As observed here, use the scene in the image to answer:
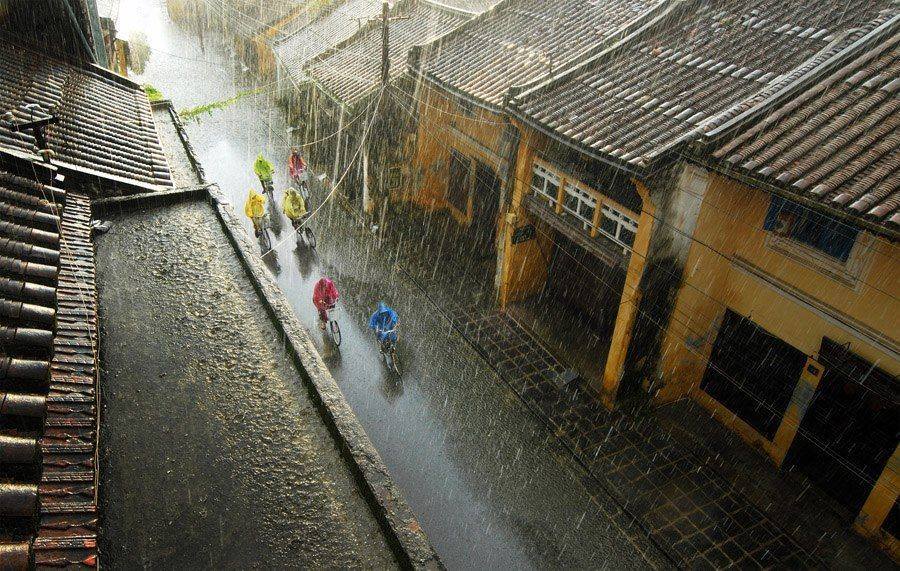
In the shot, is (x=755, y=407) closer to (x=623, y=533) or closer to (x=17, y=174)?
(x=623, y=533)

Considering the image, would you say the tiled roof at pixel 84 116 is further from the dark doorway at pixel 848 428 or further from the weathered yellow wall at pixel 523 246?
the dark doorway at pixel 848 428

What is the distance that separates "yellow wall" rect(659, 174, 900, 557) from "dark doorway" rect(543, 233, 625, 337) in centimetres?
226

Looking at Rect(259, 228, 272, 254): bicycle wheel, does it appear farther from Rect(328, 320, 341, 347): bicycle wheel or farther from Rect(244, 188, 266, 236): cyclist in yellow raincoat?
Rect(328, 320, 341, 347): bicycle wheel

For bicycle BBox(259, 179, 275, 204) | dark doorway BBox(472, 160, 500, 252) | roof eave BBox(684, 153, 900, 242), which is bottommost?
bicycle BBox(259, 179, 275, 204)

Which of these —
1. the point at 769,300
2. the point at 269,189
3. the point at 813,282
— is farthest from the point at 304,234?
the point at 813,282

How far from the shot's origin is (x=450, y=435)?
11.7 m

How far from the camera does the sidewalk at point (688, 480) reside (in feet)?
30.8

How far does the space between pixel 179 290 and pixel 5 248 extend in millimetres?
2814

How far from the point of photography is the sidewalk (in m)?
9.39

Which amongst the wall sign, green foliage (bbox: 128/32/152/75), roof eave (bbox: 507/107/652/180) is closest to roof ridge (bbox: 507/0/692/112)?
roof eave (bbox: 507/107/652/180)

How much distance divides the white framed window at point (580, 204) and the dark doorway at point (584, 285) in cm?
151

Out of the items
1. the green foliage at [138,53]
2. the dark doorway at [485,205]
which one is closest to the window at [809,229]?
the dark doorway at [485,205]

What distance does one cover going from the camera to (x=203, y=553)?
4.66m

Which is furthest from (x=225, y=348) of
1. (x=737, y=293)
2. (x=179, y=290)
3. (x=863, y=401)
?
(x=863, y=401)
